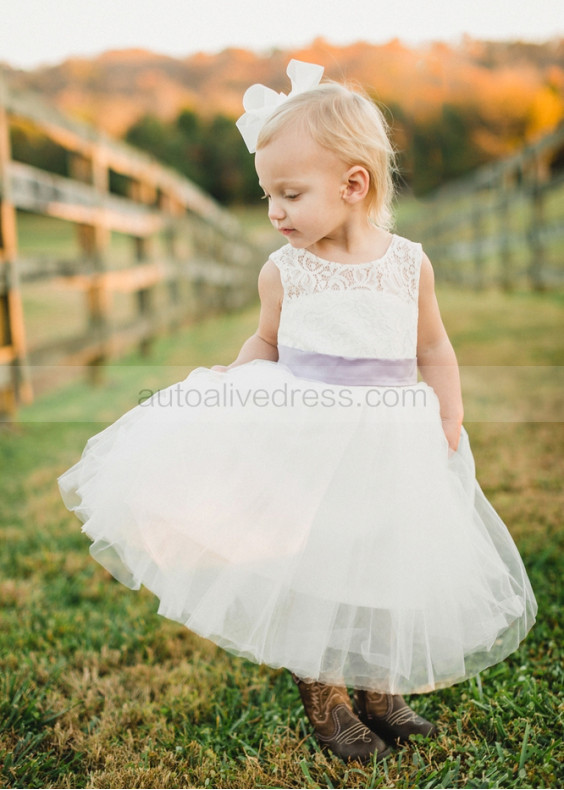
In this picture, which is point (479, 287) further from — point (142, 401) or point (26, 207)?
point (142, 401)

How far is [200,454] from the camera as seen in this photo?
50.4 inches

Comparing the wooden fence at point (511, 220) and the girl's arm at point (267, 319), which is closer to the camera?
the girl's arm at point (267, 319)

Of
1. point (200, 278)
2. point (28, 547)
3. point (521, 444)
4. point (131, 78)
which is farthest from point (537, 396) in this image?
point (131, 78)

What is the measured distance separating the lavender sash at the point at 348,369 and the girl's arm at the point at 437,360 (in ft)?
0.40

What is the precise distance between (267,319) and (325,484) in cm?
44

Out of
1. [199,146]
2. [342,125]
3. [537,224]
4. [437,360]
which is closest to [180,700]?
[437,360]

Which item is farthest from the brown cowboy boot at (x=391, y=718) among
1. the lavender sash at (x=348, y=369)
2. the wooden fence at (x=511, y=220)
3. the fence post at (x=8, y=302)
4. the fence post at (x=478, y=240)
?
the fence post at (x=478, y=240)

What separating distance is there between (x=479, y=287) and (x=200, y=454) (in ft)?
35.1

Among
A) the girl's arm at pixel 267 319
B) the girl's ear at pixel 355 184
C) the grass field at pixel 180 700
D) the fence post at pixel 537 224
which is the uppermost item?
the fence post at pixel 537 224

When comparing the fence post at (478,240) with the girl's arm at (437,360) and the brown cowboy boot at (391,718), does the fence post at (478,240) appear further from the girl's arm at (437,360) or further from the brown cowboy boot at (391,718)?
the brown cowboy boot at (391,718)

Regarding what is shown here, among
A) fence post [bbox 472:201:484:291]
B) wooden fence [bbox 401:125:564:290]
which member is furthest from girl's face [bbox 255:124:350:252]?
fence post [bbox 472:201:484:291]

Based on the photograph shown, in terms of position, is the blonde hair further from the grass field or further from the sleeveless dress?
the grass field

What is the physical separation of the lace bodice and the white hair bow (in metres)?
0.27

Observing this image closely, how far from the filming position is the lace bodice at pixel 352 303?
139 centimetres
